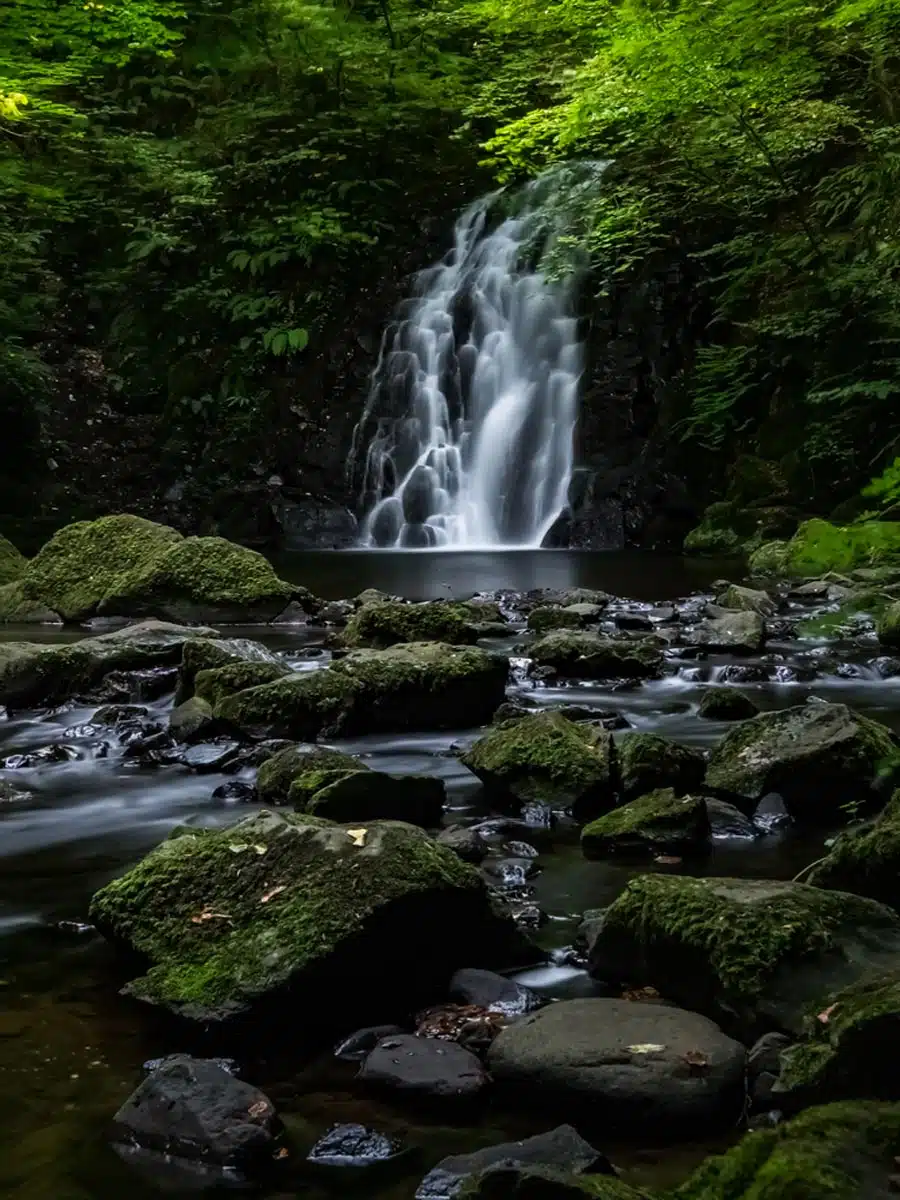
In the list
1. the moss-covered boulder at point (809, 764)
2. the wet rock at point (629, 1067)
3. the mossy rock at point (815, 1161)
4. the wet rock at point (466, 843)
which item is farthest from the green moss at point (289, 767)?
the mossy rock at point (815, 1161)

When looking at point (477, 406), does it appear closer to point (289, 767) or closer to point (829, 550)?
point (829, 550)

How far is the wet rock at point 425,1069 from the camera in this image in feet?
7.88

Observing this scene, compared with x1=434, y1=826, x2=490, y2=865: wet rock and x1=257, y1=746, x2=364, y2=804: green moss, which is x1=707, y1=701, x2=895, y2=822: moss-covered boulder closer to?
x1=434, y1=826, x2=490, y2=865: wet rock

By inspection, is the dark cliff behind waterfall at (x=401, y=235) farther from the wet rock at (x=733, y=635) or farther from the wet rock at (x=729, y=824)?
the wet rock at (x=729, y=824)

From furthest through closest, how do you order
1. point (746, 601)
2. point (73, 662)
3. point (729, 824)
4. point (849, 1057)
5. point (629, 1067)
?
point (746, 601), point (73, 662), point (729, 824), point (629, 1067), point (849, 1057)

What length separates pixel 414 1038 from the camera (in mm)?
2598

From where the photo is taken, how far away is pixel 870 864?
326cm

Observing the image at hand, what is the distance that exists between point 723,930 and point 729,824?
4.88 feet

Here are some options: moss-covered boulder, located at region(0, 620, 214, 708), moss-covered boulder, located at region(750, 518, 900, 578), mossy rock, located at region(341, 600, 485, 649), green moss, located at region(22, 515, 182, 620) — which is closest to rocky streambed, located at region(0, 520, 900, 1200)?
moss-covered boulder, located at region(0, 620, 214, 708)

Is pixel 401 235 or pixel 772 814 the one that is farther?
pixel 401 235

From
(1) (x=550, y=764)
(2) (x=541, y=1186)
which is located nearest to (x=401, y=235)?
(1) (x=550, y=764)

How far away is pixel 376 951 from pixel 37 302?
2193cm

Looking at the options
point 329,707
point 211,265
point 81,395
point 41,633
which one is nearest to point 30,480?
point 81,395

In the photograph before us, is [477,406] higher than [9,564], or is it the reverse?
[477,406]
